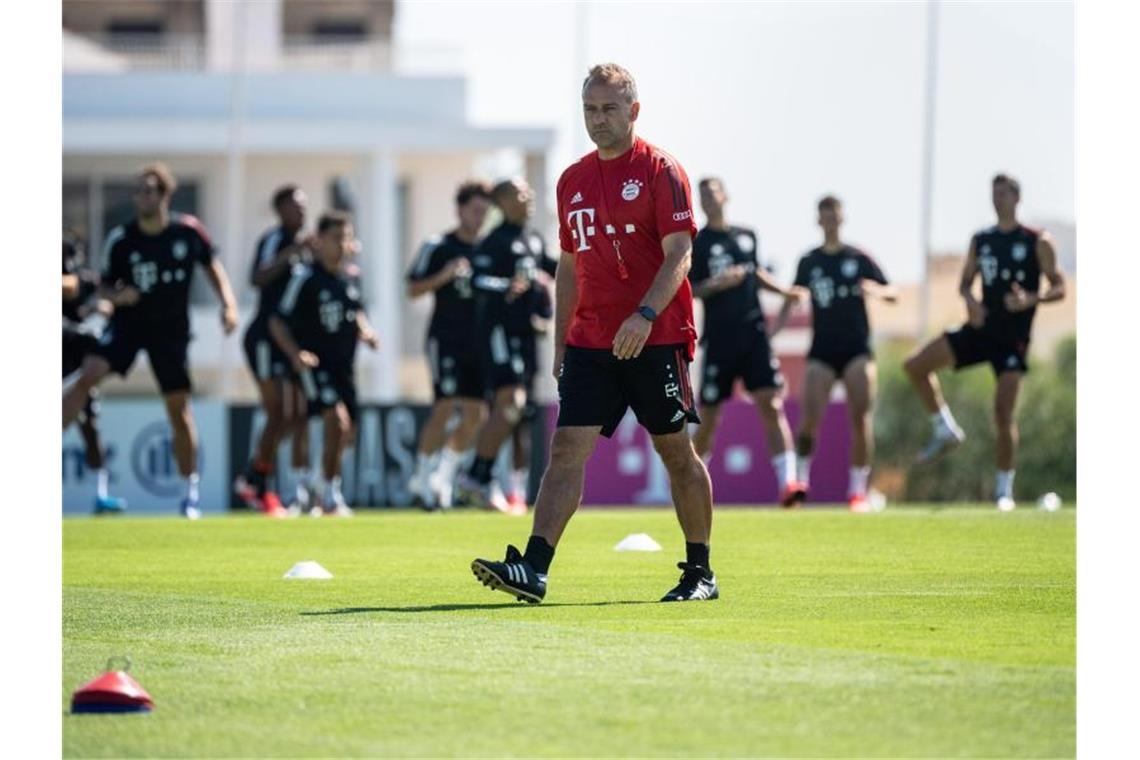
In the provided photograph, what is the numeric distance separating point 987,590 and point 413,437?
14.9m

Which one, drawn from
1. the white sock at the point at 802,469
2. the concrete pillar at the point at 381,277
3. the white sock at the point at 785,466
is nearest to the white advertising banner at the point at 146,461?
the white sock at the point at 802,469

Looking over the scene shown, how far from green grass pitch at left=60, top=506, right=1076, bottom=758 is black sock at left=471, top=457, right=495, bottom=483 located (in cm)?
589

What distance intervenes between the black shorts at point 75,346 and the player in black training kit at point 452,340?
116 inches

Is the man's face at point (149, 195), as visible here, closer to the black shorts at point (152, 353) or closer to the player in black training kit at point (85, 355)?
the black shorts at point (152, 353)

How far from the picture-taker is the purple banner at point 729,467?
26.5 meters

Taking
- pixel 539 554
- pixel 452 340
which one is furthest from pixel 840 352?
pixel 539 554

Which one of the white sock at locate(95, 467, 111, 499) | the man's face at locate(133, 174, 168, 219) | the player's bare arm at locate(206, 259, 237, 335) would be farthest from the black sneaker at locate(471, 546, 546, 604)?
the white sock at locate(95, 467, 111, 499)

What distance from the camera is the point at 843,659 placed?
7527mm

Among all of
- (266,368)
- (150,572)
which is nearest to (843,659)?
(150,572)

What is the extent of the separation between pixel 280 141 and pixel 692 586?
3736 cm

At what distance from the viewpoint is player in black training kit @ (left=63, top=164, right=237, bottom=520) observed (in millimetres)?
17984

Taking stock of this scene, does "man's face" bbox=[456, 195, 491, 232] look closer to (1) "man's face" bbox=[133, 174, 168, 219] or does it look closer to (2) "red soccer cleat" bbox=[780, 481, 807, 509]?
(1) "man's face" bbox=[133, 174, 168, 219]

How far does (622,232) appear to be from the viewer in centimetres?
958
